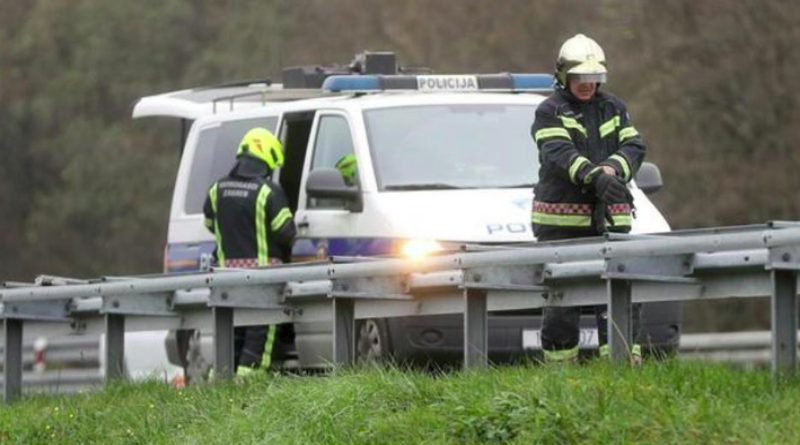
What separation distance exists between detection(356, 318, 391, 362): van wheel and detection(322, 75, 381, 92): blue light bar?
192 centimetres

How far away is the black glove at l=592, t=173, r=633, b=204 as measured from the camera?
10.9 metres

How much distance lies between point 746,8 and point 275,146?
1985 cm

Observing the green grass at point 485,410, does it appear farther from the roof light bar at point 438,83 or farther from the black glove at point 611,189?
the roof light bar at point 438,83

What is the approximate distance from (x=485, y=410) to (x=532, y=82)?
746 centimetres

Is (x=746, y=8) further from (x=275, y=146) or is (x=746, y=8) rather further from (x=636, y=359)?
(x=636, y=359)

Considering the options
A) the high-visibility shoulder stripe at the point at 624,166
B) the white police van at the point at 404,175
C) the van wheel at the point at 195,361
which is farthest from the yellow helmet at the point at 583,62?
the van wheel at the point at 195,361

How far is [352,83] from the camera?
14875 millimetres

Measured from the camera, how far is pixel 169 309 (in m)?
12.7

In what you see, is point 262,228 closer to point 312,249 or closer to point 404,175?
point 312,249

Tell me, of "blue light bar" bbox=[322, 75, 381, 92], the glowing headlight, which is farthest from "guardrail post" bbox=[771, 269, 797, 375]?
"blue light bar" bbox=[322, 75, 381, 92]

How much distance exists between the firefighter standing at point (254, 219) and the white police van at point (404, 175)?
0.68 ft

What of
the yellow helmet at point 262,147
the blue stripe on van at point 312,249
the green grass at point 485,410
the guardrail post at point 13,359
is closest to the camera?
the green grass at point 485,410

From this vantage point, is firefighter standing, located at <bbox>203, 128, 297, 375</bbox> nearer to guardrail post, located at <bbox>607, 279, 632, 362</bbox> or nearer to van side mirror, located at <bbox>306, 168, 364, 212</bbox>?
van side mirror, located at <bbox>306, 168, 364, 212</bbox>

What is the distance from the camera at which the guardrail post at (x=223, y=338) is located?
12.0 meters
